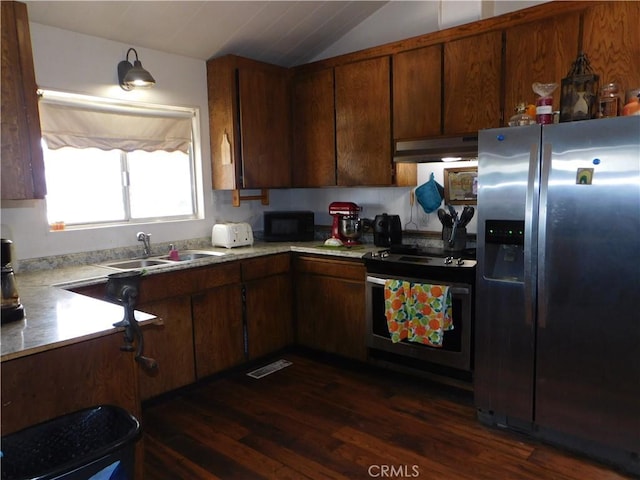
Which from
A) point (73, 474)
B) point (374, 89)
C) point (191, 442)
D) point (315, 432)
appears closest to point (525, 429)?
point (315, 432)

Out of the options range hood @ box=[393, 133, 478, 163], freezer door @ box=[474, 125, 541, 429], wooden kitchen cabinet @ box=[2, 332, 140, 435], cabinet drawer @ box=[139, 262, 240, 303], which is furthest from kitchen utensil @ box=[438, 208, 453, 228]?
wooden kitchen cabinet @ box=[2, 332, 140, 435]

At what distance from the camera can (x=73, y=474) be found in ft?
3.91

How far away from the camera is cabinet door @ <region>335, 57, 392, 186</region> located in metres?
3.32

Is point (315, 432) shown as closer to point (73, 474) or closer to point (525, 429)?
point (525, 429)

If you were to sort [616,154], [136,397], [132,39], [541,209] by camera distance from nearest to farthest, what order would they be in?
1. [136,397]
2. [616,154]
3. [541,209]
4. [132,39]

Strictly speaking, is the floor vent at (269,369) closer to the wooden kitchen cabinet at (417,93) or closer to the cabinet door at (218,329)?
the cabinet door at (218,329)

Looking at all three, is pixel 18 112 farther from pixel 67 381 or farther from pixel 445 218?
pixel 445 218

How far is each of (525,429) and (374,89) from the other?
240cm

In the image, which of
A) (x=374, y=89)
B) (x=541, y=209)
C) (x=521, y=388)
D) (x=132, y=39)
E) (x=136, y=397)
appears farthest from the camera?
(x=374, y=89)

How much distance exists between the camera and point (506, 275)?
2.43 meters

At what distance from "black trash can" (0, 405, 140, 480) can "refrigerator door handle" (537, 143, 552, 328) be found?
6.19 ft

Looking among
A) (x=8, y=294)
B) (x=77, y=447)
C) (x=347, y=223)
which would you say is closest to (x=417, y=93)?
(x=347, y=223)

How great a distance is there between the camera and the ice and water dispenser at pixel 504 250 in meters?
2.33

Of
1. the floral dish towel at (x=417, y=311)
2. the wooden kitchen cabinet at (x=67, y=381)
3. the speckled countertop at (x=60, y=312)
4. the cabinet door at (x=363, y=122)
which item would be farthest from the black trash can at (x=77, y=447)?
the cabinet door at (x=363, y=122)
